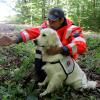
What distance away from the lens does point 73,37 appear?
473 cm

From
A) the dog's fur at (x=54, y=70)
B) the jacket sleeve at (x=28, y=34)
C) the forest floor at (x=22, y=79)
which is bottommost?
the forest floor at (x=22, y=79)

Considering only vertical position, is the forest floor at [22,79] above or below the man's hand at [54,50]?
below

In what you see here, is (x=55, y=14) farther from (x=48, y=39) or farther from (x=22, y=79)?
(x=22, y=79)

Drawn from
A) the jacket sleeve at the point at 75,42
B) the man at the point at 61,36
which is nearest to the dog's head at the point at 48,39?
the man at the point at 61,36

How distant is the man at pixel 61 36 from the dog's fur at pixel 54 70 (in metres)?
0.10

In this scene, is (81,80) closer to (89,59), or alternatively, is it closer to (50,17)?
(50,17)

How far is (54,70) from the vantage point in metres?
4.57

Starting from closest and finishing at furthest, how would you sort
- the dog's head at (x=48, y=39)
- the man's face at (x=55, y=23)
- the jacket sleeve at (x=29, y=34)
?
the dog's head at (x=48, y=39) → the man's face at (x=55, y=23) → the jacket sleeve at (x=29, y=34)

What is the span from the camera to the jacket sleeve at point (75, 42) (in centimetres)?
444

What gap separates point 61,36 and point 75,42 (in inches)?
20.1

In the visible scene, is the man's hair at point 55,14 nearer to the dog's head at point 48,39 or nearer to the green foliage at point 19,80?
the dog's head at point 48,39

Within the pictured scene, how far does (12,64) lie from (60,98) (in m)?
2.14

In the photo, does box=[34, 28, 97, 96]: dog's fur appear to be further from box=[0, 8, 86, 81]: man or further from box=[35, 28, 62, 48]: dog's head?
box=[0, 8, 86, 81]: man

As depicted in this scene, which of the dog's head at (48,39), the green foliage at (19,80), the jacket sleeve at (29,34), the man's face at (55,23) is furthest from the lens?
the jacket sleeve at (29,34)
